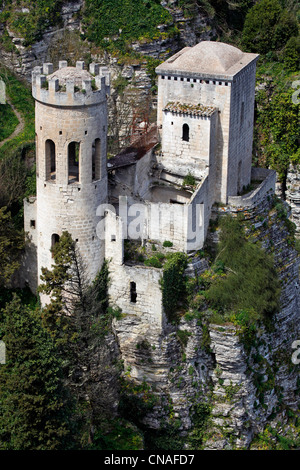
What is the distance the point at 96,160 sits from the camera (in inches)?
1821

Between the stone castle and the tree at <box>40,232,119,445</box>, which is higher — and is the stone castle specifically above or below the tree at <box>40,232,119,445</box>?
above

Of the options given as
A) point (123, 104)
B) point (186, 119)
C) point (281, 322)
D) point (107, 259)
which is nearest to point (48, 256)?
point (107, 259)

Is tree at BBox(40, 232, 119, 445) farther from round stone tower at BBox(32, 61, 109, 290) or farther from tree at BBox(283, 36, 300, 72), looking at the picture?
tree at BBox(283, 36, 300, 72)

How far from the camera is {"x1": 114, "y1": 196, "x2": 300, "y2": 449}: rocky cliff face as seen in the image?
4766cm

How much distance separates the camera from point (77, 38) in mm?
70750

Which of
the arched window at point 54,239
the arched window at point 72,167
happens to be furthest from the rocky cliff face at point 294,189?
the arched window at point 54,239

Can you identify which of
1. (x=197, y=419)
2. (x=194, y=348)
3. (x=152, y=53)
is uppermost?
(x=152, y=53)

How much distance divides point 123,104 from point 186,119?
18.9m

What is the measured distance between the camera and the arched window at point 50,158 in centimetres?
4541

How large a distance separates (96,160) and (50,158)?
2088 mm

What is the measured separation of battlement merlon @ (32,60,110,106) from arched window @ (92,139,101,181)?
2068mm

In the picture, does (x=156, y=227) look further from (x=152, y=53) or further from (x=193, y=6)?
(x=193, y=6)

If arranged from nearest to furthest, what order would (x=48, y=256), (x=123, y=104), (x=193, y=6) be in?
(x=48, y=256)
(x=123, y=104)
(x=193, y=6)

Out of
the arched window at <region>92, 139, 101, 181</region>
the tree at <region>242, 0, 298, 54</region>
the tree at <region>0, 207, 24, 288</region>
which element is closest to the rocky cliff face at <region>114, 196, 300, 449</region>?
the tree at <region>0, 207, 24, 288</region>
